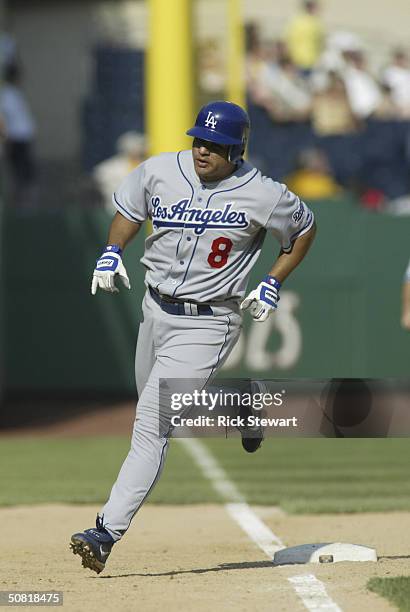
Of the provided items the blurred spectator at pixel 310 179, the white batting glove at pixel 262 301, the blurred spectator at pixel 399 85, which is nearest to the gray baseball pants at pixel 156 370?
the white batting glove at pixel 262 301

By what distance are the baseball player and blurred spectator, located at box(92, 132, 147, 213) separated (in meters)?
9.31

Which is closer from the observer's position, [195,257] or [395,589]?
[395,589]

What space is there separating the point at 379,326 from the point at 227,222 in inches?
354

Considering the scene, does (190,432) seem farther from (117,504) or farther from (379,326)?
(379,326)

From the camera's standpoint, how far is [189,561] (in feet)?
22.6

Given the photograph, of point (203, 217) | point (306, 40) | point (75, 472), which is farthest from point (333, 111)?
point (203, 217)

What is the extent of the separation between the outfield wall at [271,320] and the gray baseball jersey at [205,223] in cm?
851

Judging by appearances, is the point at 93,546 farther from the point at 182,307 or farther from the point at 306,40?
the point at 306,40

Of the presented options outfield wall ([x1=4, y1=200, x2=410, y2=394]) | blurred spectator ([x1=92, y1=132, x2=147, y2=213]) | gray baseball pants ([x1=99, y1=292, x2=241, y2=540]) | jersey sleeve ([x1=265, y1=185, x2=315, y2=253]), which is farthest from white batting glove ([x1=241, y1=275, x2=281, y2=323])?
blurred spectator ([x1=92, y1=132, x2=147, y2=213])

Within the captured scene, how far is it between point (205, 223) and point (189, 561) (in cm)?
178

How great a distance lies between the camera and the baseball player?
616 centimetres

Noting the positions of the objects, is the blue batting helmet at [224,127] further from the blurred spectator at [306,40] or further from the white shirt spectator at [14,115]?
the blurred spectator at [306,40]

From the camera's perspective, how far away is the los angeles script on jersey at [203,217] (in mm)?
6199

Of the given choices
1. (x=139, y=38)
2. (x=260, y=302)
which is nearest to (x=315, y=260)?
(x=139, y=38)
